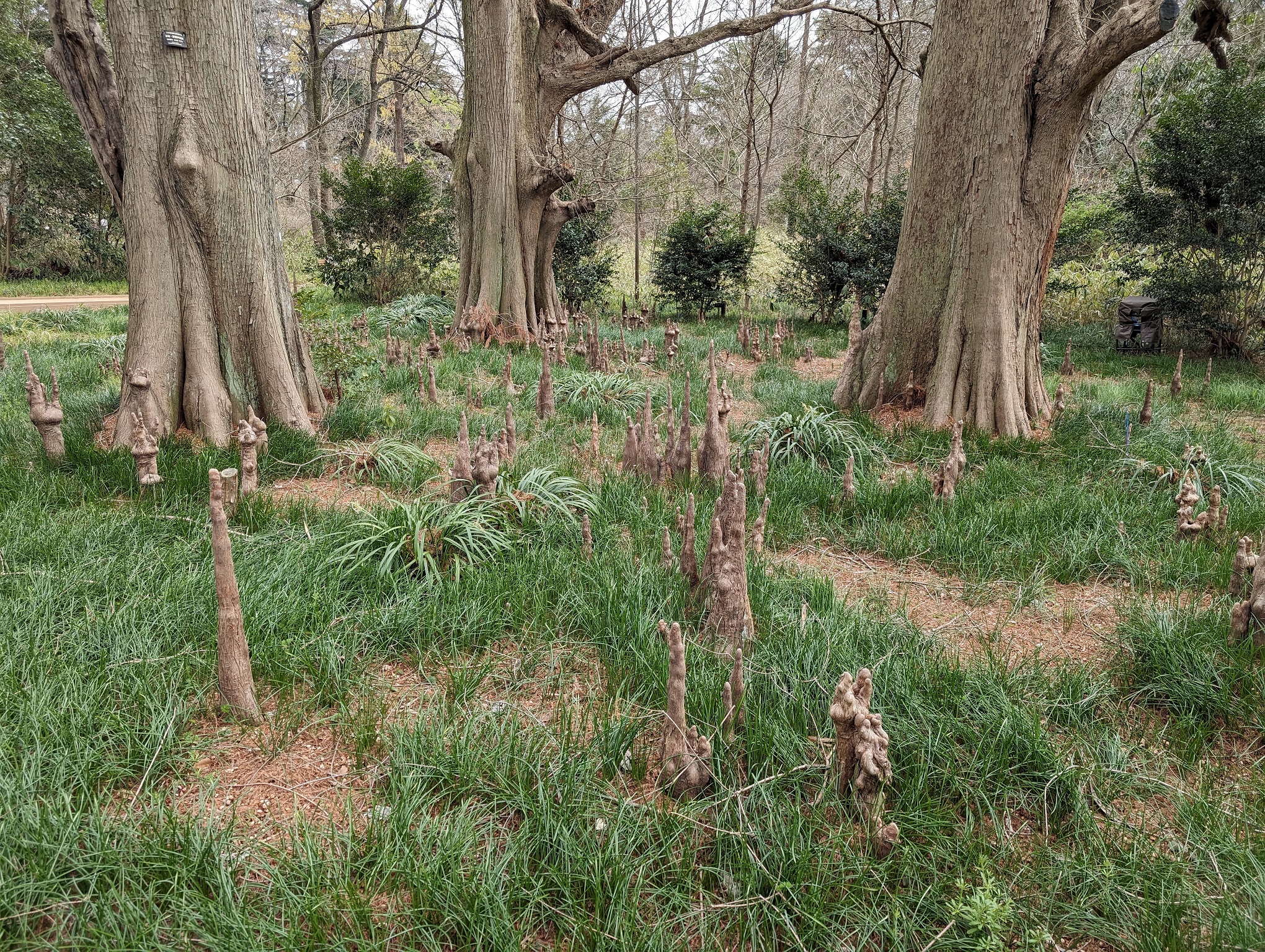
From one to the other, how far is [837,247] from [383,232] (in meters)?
9.04

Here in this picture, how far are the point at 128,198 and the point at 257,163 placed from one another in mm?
846

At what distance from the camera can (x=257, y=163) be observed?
4.92 meters

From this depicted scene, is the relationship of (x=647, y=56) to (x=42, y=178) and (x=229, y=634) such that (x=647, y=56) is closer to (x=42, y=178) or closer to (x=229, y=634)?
(x=229, y=634)

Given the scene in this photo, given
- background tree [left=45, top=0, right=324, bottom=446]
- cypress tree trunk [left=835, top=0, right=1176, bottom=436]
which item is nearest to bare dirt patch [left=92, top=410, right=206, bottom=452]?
background tree [left=45, top=0, right=324, bottom=446]

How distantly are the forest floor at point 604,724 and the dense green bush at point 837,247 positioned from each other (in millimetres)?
8447

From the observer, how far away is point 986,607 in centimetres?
337

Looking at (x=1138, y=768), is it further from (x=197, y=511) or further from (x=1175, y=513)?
(x=197, y=511)

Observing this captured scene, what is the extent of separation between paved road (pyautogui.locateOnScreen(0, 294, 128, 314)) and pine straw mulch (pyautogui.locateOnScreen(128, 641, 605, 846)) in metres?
13.6

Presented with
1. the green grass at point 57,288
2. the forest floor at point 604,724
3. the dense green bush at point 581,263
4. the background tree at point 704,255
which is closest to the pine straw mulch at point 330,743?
the forest floor at point 604,724

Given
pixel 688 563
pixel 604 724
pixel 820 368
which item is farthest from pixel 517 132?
pixel 604 724

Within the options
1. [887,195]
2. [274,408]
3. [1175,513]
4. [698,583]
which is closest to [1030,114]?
[1175,513]

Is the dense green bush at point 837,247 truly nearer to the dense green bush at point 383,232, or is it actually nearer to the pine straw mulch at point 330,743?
the dense green bush at point 383,232

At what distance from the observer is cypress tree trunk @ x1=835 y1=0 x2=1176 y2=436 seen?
5406 millimetres

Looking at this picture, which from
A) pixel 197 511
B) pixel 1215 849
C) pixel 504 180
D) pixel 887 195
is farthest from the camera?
pixel 887 195
